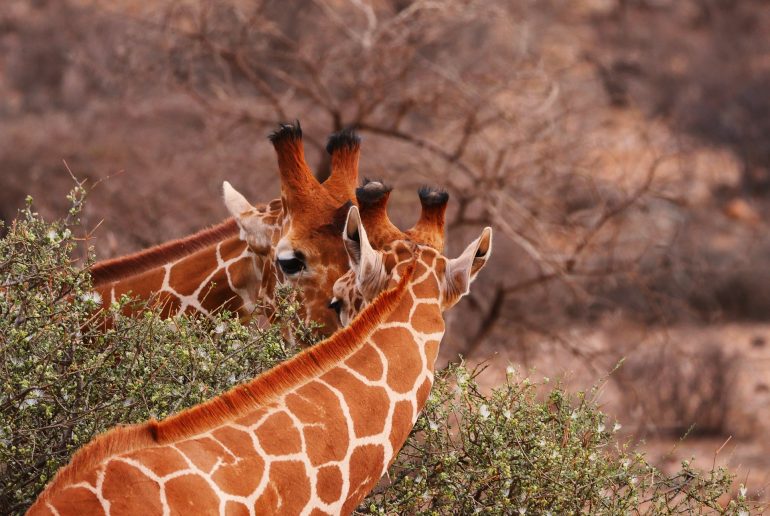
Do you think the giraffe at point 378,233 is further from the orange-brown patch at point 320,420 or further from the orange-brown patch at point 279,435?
the orange-brown patch at point 279,435

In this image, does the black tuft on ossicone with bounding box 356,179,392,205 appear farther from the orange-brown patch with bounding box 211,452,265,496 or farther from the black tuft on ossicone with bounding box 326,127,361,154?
the orange-brown patch with bounding box 211,452,265,496

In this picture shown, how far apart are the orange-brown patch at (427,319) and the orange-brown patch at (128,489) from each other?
1.12m

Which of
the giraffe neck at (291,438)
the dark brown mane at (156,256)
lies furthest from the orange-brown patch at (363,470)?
the dark brown mane at (156,256)

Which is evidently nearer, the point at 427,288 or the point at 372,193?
the point at 427,288

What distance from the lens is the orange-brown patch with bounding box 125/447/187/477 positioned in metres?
2.99

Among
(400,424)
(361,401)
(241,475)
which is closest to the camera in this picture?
(241,475)

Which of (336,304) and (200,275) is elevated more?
(200,275)

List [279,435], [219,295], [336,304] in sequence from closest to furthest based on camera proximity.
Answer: [279,435]
[336,304]
[219,295]

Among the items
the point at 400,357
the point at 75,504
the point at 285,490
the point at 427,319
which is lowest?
the point at 75,504

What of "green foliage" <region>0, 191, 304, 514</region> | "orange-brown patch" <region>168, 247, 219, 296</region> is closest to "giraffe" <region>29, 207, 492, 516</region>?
"green foliage" <region>0, 191, 304, 514</region>

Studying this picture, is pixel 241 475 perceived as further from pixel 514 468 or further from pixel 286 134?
pixel 286 134

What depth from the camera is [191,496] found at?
3.00 metres

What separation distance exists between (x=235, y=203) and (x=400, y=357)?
2.04 meters

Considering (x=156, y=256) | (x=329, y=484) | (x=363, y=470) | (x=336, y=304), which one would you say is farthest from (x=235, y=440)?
(x=156, y=256)
